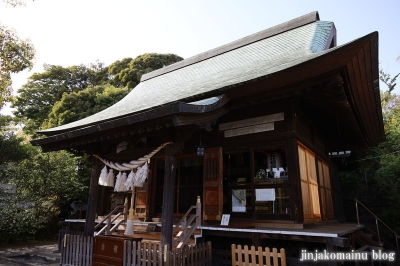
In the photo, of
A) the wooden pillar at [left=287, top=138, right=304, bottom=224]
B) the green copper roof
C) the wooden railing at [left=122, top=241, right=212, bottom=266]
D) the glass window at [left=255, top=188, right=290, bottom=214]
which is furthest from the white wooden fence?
→ the green copper roof

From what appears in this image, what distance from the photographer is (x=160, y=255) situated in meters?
4.90

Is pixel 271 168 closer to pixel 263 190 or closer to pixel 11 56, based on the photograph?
pixel 263 190

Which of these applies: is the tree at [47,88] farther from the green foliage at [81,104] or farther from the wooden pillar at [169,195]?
the wooden pillar at [169,195]

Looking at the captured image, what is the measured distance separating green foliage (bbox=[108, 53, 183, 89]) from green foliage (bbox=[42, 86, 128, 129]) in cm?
337

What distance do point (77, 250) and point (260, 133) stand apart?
537cm

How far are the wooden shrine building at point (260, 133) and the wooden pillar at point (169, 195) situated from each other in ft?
0.07

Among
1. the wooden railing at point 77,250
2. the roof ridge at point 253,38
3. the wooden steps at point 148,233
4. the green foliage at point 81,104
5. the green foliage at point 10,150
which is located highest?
the green foliage at point 81,104

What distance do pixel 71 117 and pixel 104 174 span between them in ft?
50.5

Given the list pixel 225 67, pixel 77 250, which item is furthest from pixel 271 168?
pixel 77 250

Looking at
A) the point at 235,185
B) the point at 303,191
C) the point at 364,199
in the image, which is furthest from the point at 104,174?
the point at 364,199

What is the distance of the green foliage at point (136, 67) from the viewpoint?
85.1 feet

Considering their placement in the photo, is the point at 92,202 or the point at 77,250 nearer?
the point at 77,250

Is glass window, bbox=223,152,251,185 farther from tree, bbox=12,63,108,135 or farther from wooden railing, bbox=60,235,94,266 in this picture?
tree, bbox=12,63,108,135

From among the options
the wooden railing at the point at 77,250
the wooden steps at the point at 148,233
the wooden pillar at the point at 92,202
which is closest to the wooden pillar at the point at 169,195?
the wooden steps at the point at 148,233
